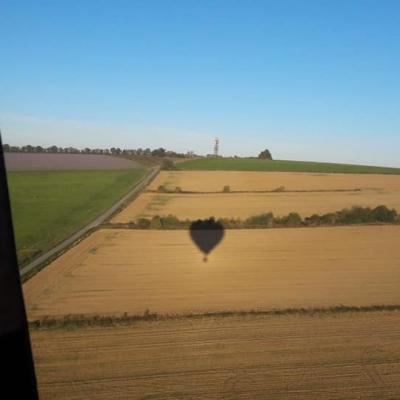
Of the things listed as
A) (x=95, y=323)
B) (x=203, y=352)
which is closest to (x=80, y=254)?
(x=95, y=323)

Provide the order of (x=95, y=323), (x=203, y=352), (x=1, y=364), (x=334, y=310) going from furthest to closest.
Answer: (x=334, y=310) → (x=95, y=323) → (x=203, y=352) → (x=1, y=364)

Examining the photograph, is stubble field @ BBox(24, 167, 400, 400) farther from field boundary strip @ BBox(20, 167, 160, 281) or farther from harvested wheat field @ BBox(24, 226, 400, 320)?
field boundary strip @ BBox(20, 167, 160, 281)

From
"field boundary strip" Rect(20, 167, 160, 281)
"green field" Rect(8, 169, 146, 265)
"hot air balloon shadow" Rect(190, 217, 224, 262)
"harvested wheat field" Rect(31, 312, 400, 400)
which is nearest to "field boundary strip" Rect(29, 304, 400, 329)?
"harvested wheat field" Rect(31, 312, 400, 400)

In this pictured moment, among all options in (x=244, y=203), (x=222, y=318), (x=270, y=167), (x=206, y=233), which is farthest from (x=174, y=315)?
(x=270, y=167)

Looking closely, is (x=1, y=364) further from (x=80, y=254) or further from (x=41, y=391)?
(x=80, y=254)

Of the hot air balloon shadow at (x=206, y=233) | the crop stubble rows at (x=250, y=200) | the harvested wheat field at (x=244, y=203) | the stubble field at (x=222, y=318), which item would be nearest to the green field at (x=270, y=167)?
the crop stubble rows at (x=250, y=200)

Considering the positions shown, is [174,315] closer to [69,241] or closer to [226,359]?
[226,359]
